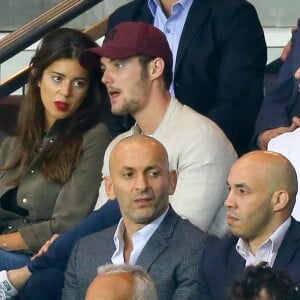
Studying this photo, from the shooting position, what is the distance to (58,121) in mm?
6770

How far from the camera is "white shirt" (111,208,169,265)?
580cm

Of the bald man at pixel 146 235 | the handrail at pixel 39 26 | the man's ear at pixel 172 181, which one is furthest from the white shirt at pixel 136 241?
the handrail at pixel 39 26

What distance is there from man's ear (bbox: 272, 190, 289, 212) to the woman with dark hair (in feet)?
4.23

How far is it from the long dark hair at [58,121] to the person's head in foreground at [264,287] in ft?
6.88

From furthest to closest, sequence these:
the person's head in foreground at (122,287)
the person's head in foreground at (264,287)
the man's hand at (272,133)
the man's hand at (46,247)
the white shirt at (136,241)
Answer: the man's hand at (272,133), the man's hand at (46,247), the white shirt at (136,241), the person's head in foreground at (122,287), the person's head in foreground at (264,287)

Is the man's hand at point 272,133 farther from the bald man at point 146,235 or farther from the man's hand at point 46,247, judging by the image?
the man's hand at point 46,247

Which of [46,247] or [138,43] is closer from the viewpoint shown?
[46,247]

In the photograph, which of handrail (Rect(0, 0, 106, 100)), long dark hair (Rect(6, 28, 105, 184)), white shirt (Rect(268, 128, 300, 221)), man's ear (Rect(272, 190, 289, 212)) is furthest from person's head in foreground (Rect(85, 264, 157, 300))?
handrail (Rect(0, 0, 106, 100))

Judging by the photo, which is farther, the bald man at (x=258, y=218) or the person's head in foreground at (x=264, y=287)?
the bald man at (x=258, y=218)

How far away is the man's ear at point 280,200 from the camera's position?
5496mm

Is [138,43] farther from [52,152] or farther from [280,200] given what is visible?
[280,200]

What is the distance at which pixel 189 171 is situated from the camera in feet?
20.0

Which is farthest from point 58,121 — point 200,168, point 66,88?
point 200,168

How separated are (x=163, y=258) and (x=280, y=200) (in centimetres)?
52
